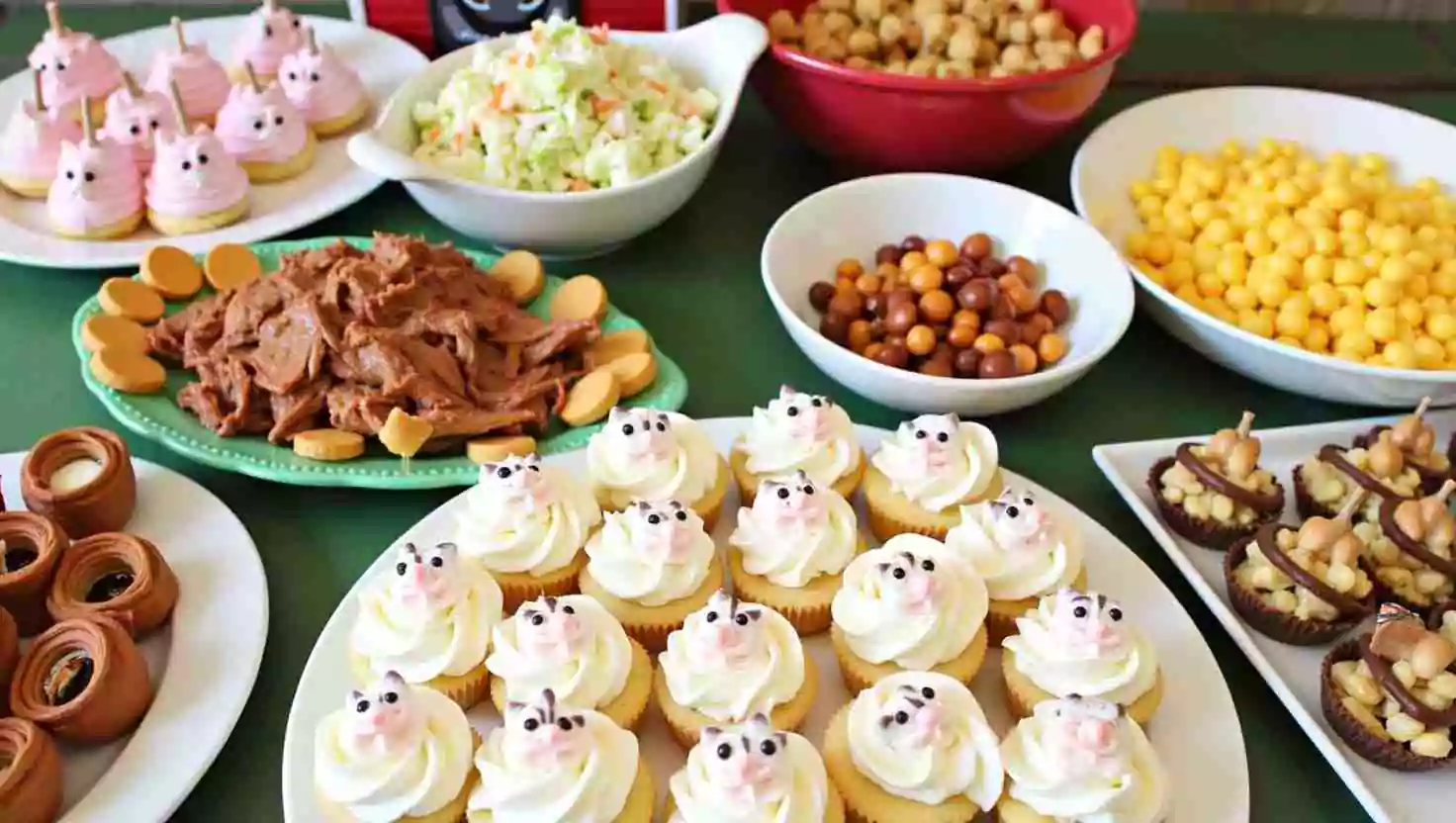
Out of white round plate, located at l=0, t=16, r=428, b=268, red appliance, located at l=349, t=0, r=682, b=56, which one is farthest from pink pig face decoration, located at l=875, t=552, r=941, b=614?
red appliance, located at l=349, t=0, r=682, b=56

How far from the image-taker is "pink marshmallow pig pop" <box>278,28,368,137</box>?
87.1 inches

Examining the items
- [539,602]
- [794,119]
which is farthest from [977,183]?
[539,602]

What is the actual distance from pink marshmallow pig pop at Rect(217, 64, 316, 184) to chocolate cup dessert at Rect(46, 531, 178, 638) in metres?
0.89

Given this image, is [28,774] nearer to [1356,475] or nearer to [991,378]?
[991,378]

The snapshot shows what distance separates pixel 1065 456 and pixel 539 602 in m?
0.88

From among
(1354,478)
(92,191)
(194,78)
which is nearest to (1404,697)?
(1354,478)

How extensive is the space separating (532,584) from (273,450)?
1.45ft

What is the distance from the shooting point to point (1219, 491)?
63.7 inches

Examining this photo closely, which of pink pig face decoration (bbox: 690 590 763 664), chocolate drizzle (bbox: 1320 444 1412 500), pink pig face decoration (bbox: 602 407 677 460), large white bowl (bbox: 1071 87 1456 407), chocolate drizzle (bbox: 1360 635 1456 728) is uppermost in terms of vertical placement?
large white bowl (bbox: 1071 87 1456 407)

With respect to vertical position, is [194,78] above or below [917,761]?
above

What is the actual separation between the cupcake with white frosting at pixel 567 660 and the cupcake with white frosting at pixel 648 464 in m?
0.22

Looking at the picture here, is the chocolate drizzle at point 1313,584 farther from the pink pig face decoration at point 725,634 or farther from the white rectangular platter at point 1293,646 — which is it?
the pink pig face decoration at point 725,634

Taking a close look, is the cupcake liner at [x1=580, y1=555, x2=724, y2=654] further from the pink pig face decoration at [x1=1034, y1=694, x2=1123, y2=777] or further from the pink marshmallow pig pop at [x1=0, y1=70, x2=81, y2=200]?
the pink marshmallow pig pop at [x1=0, y1=70, x2=81, y2=200]

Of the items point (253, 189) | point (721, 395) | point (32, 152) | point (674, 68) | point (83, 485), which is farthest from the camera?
point (674, 68)
